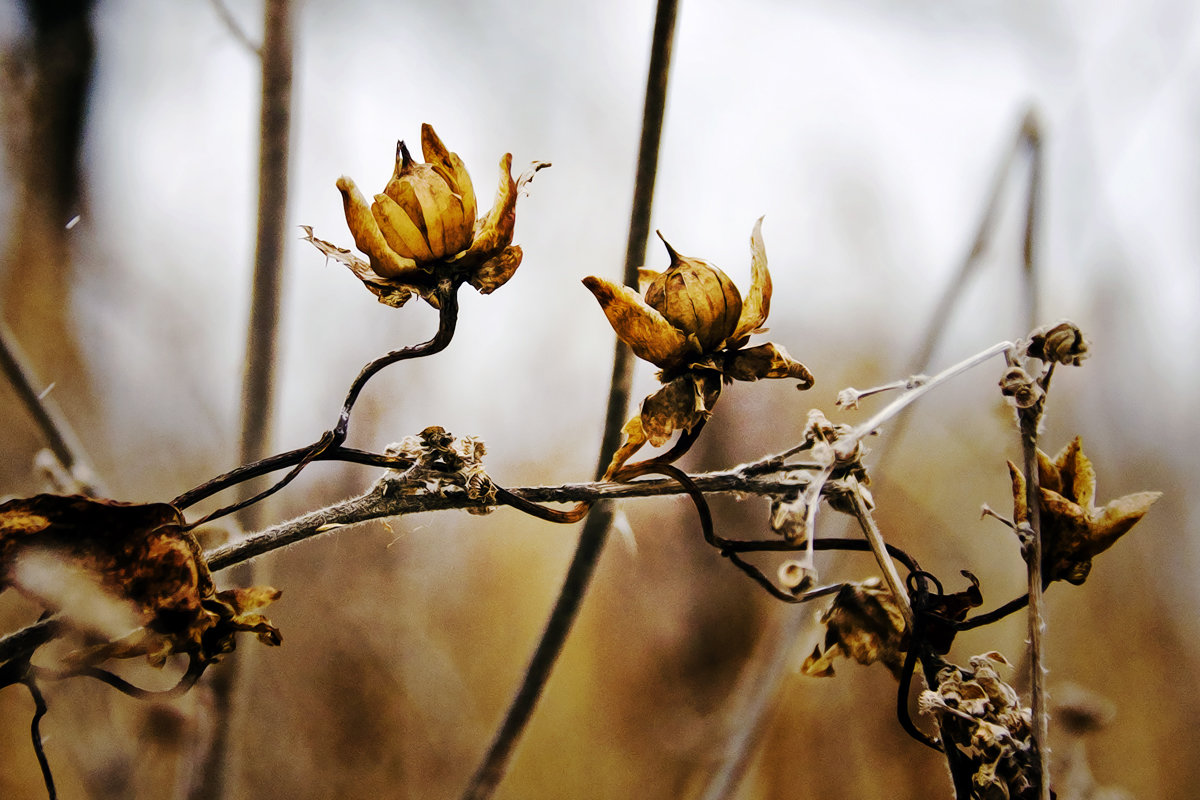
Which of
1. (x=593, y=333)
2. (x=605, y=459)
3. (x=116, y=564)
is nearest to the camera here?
(x=116, y=564)

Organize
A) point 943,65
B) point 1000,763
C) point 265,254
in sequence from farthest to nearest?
point 943,65
point 265,254
point 1000,763

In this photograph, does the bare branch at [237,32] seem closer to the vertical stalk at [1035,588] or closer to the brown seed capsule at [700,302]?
the brown seed capsule at [700,302]

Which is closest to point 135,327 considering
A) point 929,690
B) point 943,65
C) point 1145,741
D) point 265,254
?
point 265,254

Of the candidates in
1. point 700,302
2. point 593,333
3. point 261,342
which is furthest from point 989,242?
point 261,342

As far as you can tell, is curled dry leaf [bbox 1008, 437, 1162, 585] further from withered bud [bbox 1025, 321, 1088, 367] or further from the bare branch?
the bare branch

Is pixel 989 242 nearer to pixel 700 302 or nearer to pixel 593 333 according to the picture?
pixel 593 333

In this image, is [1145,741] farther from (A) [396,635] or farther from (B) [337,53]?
(B) [337,53]
